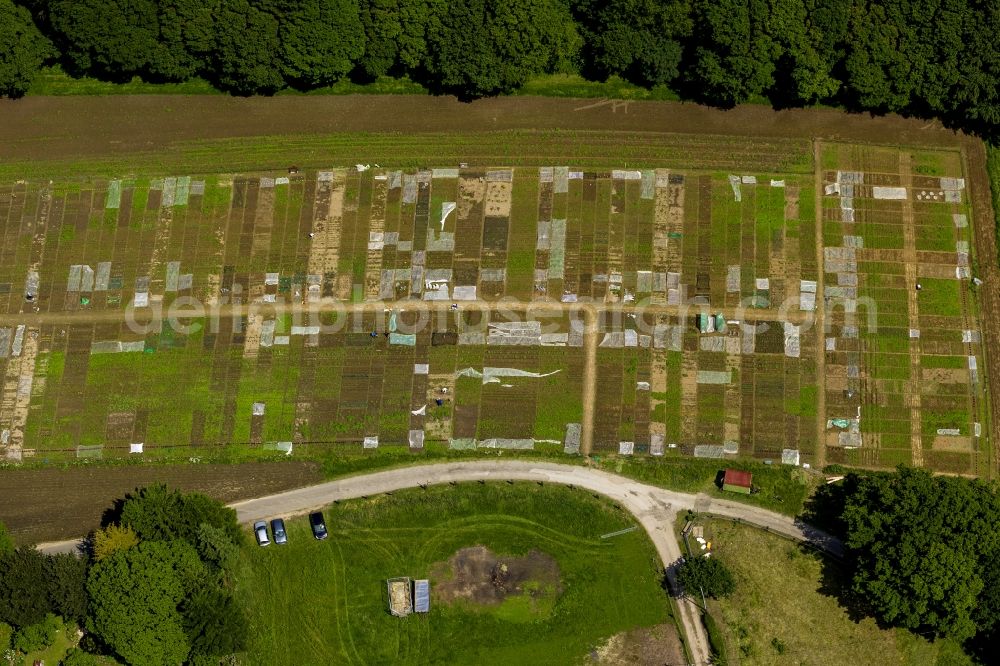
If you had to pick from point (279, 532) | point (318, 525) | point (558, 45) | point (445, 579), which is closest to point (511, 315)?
point (445, 579)

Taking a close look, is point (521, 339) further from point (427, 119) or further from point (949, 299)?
point (949, 299)

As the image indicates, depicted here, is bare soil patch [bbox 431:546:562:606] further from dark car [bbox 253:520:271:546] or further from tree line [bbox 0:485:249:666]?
tree line [bbox 0:485:249:666]

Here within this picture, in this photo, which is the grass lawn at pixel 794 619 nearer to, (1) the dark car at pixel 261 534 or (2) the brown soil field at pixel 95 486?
(2) the brown soil field at pixel 95 486

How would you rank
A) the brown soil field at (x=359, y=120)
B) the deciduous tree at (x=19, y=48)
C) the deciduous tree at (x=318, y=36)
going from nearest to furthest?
the deciduous tree at (x=318, y=36) → the brown soil field at (x=359, y=120) → the deciduous tree at (x=19, y=48)

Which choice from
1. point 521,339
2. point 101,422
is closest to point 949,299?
point 521,339

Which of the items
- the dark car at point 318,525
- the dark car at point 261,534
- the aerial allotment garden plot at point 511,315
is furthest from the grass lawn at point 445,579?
the aerial allotment garden plot at point 511,315
